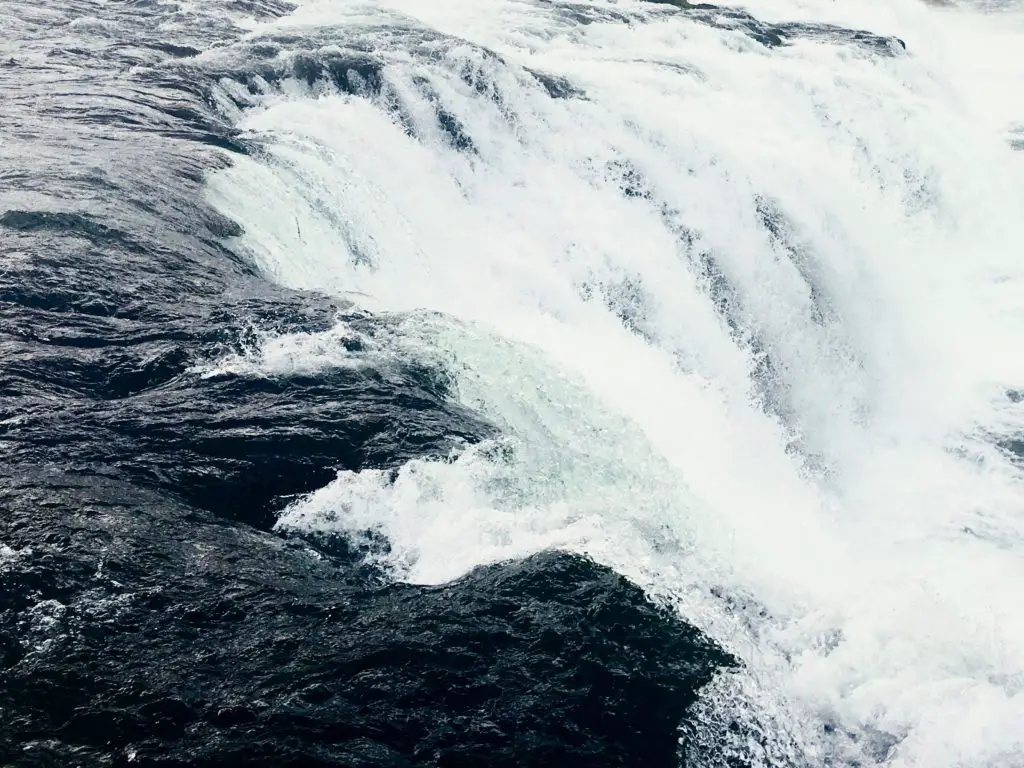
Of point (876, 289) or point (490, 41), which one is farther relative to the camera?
point (490, 41)

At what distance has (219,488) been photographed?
704cm

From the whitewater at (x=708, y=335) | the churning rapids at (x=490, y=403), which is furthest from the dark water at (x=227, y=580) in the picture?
the whitewater at (x=708, y=335)

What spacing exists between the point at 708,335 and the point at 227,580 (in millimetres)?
8205

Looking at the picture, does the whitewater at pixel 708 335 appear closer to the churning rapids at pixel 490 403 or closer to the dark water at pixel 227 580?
the churning rapids at pixel 490 403

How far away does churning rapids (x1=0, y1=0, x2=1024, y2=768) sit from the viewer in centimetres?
558

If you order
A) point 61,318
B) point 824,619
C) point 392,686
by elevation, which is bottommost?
point 61,318

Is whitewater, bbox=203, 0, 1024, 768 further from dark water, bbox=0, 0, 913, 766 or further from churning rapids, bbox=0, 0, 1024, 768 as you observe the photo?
dark water, bbox=0, 0, 913, 766

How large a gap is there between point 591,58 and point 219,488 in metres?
15.4

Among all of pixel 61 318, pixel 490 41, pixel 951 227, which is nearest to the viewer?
pixel 61 318

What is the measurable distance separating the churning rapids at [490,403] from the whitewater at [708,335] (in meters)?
0.05

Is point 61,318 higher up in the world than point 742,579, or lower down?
lower down

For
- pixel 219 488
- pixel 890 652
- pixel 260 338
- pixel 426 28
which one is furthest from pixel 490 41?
pixel 890 652

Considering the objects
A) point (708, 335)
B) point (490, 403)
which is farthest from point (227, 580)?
point (708, 335)

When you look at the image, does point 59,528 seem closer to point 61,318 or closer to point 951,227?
point 61,318
